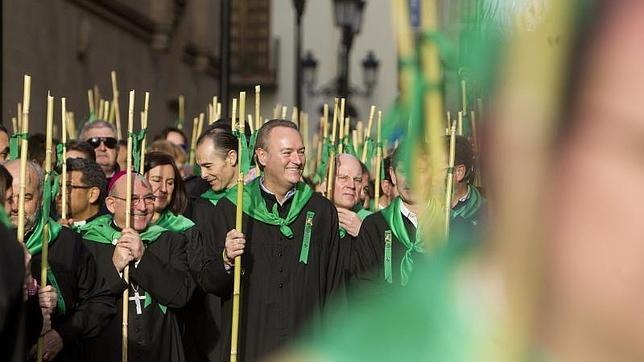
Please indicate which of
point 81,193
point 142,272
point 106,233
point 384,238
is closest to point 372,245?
point 384,238

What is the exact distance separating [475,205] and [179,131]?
1068 cm

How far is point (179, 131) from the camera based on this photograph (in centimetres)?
1246

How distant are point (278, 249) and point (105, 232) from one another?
2.80ft

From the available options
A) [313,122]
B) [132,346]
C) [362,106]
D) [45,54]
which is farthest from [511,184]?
[362,106]

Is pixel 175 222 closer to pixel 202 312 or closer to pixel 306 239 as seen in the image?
pixel 202 312

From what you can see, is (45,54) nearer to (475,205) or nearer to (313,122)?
(475,205)

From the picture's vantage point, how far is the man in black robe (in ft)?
21.9

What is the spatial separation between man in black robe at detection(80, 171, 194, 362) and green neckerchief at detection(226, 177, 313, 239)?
0.44m

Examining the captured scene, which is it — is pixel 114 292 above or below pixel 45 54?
below

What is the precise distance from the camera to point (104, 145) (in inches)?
390

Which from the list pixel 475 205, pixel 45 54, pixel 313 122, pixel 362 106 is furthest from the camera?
pixel 362 106

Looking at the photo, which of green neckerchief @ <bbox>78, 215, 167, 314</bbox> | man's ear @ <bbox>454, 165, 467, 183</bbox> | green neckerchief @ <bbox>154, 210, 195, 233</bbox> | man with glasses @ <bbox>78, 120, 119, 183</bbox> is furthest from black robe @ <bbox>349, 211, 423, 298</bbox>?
A: man's ear @ <bbox>454, 165, 467, 183</bbox>

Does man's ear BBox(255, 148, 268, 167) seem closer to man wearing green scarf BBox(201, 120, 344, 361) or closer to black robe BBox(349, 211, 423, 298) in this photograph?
man wearing green scarf BBox(201, 120, 344, 361)

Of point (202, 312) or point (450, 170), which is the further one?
point (202, 312)
